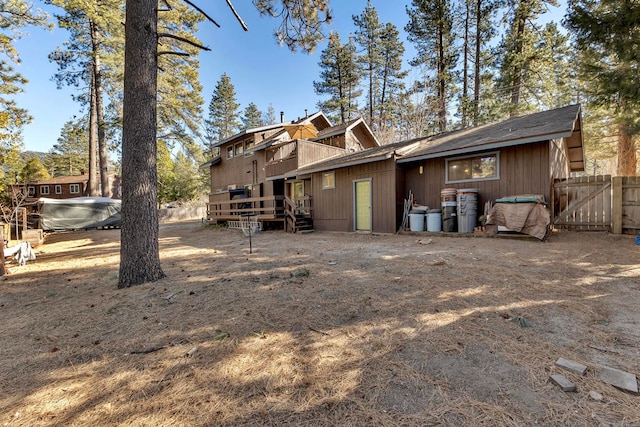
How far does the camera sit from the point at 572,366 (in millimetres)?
1835

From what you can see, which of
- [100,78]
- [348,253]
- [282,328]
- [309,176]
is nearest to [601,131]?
[309,176]

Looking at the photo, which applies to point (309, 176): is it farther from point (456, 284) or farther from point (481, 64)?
point (481, 64)

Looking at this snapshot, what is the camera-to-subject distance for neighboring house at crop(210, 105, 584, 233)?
766cm

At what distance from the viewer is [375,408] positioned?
61.3 inches

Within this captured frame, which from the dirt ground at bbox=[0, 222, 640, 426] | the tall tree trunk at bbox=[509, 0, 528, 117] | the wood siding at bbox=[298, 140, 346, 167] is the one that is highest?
the tall tree trunk at bbox=[509, 0, 528, 117]

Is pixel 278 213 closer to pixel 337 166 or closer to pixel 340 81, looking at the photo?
pixel 337 166

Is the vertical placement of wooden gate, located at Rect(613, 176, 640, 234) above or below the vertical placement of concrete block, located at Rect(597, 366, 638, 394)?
above

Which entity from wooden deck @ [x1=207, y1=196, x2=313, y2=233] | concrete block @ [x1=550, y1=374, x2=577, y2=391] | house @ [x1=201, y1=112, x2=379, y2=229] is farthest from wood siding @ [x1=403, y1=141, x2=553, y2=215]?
concrete block @ [x1=550, y1=374, x2=577, y2=391]

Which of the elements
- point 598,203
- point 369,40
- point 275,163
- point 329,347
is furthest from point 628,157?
point 369,40

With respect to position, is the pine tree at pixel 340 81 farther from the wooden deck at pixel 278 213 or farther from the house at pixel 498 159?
the house at pixel 498 159

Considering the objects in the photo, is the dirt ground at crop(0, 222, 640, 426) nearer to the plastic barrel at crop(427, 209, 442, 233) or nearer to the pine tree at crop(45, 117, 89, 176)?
the plastic barrel at crop(427, 209, 442, 233)

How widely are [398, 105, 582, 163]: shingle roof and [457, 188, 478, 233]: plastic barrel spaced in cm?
132

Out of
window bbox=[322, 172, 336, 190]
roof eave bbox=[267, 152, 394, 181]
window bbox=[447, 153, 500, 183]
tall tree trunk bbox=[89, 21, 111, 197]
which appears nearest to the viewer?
window bbox=[447, 153, 500, 183]

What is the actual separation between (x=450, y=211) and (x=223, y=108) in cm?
3596
